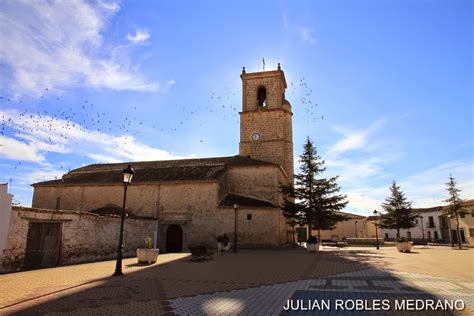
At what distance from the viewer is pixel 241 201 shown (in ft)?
96.6

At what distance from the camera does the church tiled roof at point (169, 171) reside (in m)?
31.1

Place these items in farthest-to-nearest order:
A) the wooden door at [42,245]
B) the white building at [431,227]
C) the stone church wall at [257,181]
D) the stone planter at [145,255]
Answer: the white building at [431,227], the stone church wall at [257,181], the stone planter at [145,255], the wooden door at [42,245]

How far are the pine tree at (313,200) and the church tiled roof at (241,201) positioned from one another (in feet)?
7.44

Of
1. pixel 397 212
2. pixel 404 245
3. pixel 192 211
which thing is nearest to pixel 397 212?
pixel 397 212

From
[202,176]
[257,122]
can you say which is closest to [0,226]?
[202,176]

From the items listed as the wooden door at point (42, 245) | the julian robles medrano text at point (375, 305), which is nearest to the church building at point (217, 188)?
the wooden door at point (42, 245)

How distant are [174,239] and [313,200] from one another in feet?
43.9

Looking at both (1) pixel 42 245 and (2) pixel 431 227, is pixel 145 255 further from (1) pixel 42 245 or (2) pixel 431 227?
(2) pixel 431 227

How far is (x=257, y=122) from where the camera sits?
38094 millimetres

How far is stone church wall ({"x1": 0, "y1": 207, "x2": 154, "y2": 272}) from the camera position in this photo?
42.7 ft

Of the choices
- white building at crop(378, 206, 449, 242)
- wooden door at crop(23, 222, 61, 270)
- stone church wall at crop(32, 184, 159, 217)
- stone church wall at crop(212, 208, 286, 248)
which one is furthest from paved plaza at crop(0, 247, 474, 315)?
white building at crop(378, 206, 449, 242)

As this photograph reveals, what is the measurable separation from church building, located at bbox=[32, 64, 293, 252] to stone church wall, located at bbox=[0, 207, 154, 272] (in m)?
6.26

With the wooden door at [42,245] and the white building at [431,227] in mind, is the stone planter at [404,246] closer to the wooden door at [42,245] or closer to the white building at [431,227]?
the wooden door at [42,245]

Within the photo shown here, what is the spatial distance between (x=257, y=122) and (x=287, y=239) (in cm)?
1405
